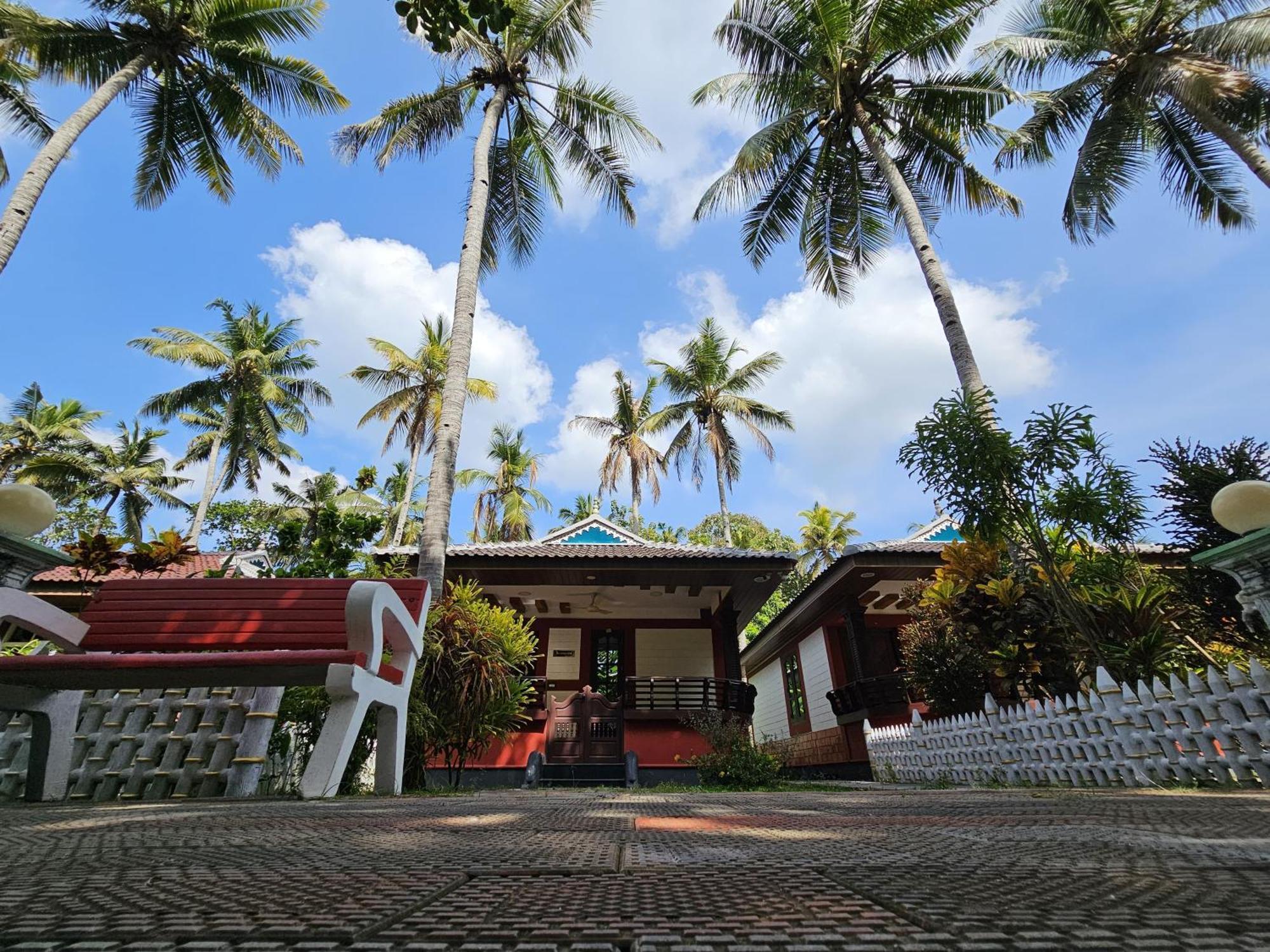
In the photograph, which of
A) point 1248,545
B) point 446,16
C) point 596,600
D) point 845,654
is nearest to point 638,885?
point 446,16

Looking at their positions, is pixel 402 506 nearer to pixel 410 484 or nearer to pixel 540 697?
pixel 410 484

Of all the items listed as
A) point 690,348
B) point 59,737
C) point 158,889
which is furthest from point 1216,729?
point 690,348

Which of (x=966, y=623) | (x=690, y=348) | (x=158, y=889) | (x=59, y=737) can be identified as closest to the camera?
(x=158, y=889)

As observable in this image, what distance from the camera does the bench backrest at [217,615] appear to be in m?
3.70

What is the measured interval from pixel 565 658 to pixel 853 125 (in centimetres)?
1316

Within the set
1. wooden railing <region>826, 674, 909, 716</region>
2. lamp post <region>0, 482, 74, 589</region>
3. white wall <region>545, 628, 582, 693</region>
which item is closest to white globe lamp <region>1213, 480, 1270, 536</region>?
lamp post <region>0, 482, 74, 589</region>

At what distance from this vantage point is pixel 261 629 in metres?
3.75

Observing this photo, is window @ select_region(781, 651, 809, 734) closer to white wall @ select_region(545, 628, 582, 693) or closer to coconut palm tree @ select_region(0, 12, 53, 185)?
white wall @ select_region(545, 628, 582, 693)

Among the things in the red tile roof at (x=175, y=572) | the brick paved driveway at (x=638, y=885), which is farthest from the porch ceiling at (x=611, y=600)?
the brick paved driveway at (x=638, y=885)

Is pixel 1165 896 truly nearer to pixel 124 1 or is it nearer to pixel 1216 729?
pixel 1216 729

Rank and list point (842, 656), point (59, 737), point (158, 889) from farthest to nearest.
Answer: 1. point (842, 656)
2. point (59, 737)
3. point (158, 889)

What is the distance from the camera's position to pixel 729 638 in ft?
41.7

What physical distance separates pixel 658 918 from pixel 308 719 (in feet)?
15.8

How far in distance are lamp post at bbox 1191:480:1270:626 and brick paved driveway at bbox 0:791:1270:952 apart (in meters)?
2.78
